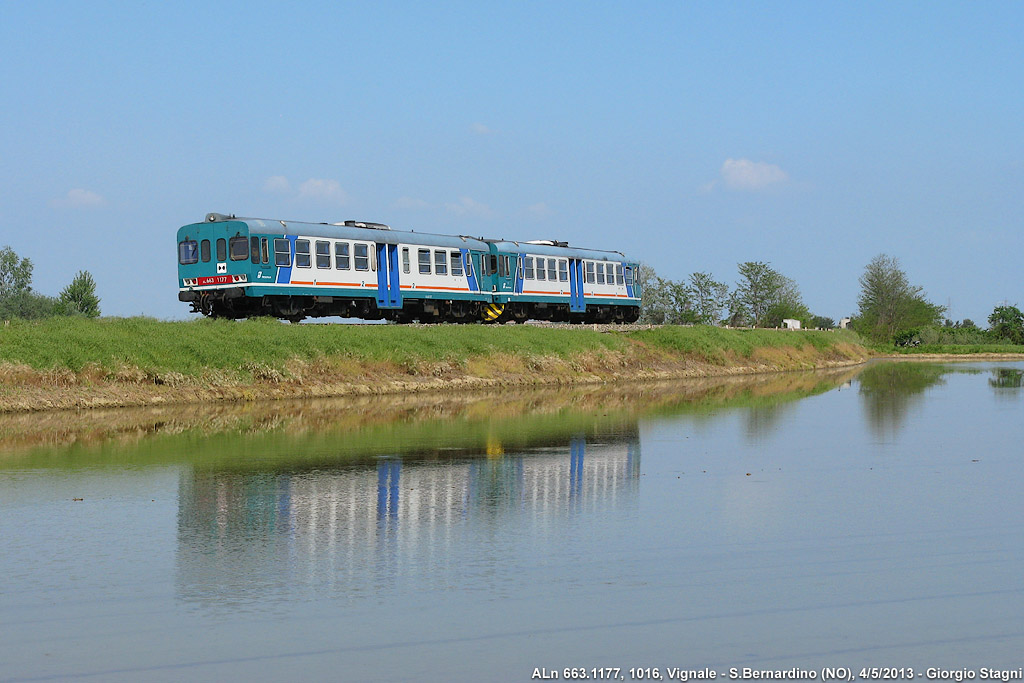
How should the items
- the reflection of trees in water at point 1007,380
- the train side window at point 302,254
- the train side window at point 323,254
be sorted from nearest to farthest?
the train side window at point 302,254
the train side window at point 323,254
the reflection of trees in water at point 1007,380

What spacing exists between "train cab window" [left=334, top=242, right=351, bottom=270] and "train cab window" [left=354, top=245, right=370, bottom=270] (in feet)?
1.44

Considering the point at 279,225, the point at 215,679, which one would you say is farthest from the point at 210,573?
the point at 279,225

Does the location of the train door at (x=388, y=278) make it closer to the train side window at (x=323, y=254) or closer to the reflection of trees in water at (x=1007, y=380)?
the train side window at (x=323, y=254)

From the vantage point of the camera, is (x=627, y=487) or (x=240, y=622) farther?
(x=627, y=487)

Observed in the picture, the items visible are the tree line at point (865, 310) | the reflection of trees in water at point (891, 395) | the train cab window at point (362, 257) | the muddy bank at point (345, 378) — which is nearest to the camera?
the reflection of trees in water at point (891, 395)

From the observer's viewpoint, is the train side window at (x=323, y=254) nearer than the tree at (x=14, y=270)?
Yes

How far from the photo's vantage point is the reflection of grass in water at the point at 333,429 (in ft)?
56.1

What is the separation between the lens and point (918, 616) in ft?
26.4

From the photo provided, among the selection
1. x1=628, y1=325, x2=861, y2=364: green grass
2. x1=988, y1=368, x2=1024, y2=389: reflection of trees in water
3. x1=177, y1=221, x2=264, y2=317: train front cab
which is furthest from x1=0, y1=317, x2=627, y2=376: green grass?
x1=988, y1=368, x2=1024, y2=389: reflection of trees in water

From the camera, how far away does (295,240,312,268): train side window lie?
112 ft

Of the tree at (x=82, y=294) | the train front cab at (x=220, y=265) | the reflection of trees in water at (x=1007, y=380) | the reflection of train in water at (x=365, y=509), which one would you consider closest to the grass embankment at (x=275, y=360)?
the train front cab at (x=220, y=265)

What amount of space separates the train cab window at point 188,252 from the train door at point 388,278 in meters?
Result: 6.04

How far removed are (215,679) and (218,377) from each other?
2213 cm

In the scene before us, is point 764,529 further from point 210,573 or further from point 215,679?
point 215,679
